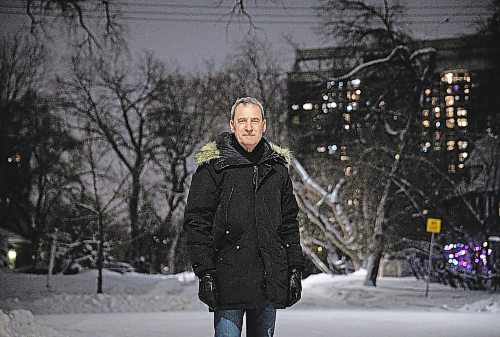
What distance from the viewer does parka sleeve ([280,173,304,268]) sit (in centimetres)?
338

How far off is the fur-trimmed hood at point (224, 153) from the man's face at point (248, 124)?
0.24 feet

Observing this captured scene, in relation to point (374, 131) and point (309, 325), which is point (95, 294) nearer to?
point (309, 325)

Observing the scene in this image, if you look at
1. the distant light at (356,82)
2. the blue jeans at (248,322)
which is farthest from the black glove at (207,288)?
the distant light at (356,82)

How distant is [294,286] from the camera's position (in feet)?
→ 11.0

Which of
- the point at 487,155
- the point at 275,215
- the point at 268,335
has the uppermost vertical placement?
the point at 487,155

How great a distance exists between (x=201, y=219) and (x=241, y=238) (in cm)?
21

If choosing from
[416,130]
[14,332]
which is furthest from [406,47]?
[14,332]

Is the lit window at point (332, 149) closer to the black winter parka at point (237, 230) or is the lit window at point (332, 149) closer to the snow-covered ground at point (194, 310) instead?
the snow-covered ground at point (194, 310)

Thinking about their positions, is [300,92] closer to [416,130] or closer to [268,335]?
[416,130]

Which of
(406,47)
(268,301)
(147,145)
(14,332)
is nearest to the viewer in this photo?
(268,301)

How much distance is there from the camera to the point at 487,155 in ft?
67.2

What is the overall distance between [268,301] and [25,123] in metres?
→ 20.5

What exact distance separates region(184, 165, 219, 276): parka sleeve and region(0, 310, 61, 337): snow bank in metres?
3.78

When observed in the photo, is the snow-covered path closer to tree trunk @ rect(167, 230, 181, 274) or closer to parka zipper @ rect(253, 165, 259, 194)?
parka zipper @ rect(253, 165, 259, 194)
